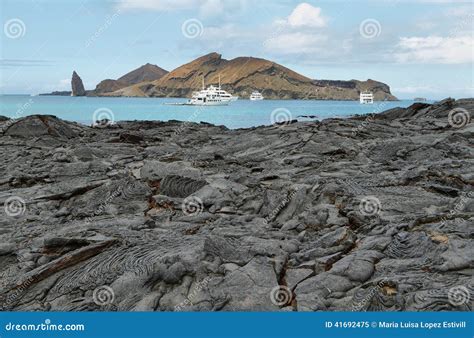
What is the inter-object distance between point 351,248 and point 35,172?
598 inches

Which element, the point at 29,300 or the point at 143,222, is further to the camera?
the point at 143,222

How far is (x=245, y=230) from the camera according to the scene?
12.4 m

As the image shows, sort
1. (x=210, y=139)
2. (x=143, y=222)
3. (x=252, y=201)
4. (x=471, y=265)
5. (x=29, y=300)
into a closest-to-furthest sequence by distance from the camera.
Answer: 1. (x=471, y=265)
2. (x=29, y=300)
3. (x=143, y=222)
4. (x=252, y=201)
5. (x=210, y=139)

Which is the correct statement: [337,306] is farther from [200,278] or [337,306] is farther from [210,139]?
[210,139]

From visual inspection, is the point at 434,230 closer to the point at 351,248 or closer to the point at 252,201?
the point at 351,248

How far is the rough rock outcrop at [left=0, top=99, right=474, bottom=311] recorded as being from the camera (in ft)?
29.8

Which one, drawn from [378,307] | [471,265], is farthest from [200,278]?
[471,265]

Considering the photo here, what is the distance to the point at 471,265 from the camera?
9.14m

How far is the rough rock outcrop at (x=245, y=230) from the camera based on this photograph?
908 centimetres

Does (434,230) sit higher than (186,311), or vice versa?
(434,230)

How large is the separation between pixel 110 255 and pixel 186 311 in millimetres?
3164

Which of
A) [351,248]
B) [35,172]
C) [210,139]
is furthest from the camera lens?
[210,139]

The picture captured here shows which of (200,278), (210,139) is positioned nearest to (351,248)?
(200,278)

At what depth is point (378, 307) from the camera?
8.23 metres
